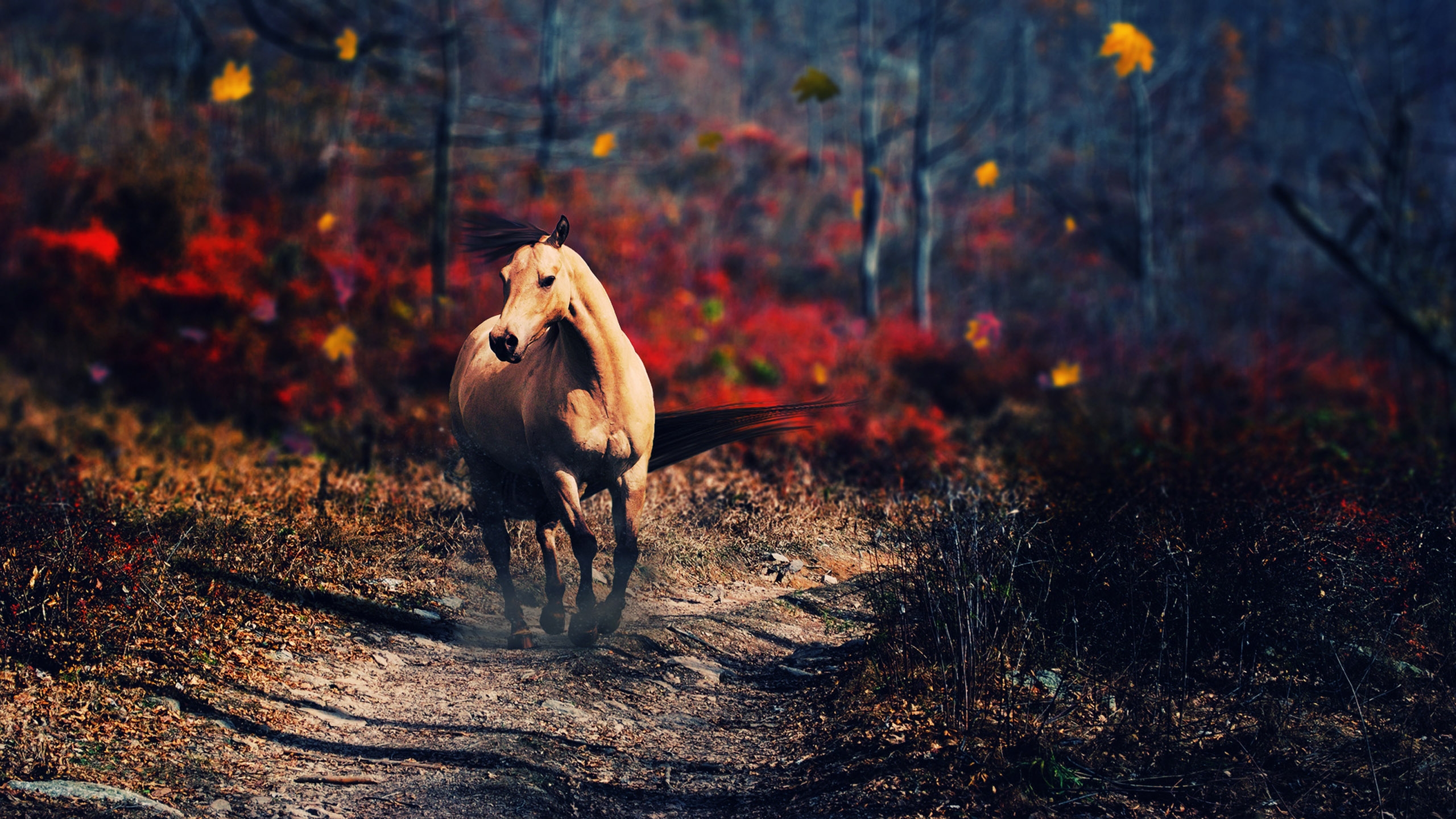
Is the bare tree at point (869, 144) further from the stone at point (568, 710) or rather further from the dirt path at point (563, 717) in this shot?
the stone at point (568, 710)

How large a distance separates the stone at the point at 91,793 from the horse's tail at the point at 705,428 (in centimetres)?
263

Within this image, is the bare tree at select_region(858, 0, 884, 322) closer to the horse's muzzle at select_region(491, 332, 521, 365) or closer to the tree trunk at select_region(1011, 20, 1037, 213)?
the tree trunk at select_region(1011, 20, 1037, 213)

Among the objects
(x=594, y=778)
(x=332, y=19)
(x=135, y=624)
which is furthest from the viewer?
(x=332, y=19)

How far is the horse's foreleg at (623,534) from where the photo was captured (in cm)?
452

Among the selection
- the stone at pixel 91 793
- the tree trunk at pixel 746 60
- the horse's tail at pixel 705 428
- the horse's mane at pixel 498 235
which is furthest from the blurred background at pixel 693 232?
the tree trunk at pixel 746 60

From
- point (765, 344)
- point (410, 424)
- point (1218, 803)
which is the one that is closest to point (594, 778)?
point (1218, 803)

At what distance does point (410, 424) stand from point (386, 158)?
10.9 metres

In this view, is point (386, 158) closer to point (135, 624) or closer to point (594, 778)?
point (135, 624)

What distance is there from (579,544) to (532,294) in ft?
4.35

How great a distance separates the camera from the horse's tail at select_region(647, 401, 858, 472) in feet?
16.4

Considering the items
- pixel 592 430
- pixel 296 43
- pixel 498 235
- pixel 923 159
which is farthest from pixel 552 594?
pixel 923 159

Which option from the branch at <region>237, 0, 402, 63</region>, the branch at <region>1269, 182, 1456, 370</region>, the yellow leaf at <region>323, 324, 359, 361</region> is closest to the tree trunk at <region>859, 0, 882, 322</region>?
the branch at <region>237, 0, 402, 63</region>

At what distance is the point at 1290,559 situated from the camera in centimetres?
455

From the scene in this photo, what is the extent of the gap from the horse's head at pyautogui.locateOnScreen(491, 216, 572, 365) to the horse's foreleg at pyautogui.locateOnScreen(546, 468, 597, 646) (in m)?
0.80
